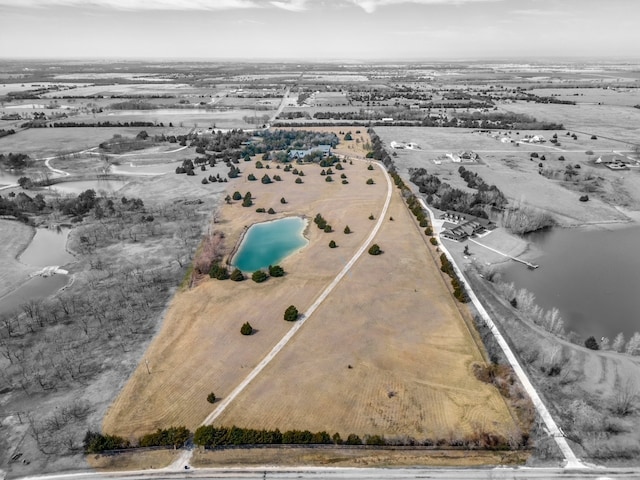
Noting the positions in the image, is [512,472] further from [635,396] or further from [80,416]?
[80,416]

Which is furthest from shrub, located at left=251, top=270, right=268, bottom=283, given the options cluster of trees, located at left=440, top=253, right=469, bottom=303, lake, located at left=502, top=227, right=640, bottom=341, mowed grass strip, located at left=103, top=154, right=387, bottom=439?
lake, located at left=502, top=227, right=640, bottom=341

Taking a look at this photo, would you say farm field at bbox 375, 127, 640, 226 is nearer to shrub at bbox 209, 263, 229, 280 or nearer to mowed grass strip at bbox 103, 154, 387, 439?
mowed grass strip at bbox 103, 154, 387, 439

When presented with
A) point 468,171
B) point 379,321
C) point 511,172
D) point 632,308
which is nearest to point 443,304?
point 379,321

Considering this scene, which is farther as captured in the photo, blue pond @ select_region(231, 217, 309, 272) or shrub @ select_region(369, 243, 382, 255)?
blue pond @ select_region(231, 217, 309, 272)

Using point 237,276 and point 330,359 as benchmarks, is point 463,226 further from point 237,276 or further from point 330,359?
point 330,359

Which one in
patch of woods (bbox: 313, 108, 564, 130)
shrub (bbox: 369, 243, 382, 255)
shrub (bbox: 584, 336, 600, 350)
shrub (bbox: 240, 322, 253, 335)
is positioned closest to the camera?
shrub (bbox: 584, 336, 600, 350)

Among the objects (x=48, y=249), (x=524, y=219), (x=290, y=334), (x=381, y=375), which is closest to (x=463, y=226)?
(x=524, y=219)
